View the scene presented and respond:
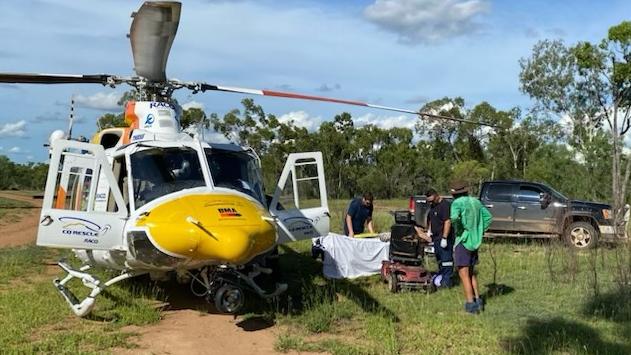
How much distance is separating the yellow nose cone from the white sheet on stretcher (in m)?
4.00

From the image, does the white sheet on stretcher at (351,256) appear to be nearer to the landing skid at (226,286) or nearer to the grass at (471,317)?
the grass at (471,317)

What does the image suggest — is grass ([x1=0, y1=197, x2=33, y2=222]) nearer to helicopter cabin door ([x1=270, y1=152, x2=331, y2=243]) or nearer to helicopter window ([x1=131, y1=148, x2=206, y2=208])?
helicopter window ([x1=131, y1=148, x2=206, y2=208])

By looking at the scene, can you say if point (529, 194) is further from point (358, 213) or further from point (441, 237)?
point (441, 237)

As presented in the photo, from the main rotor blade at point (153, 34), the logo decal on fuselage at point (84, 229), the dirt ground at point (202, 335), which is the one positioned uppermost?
the main rotor blade at point (153, 34)

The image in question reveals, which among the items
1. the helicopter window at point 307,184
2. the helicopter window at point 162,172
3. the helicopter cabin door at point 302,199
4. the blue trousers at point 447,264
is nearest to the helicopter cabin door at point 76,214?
the helicopter window at point 162,172

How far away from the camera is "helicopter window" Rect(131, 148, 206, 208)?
24.6ft

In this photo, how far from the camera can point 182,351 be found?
266 inches

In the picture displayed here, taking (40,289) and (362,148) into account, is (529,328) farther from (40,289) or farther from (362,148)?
(362,148)

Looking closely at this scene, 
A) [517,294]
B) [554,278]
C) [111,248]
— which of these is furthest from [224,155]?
[554,278]

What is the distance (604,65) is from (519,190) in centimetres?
1828

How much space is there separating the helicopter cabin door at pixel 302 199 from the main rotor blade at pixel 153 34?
6.78ft

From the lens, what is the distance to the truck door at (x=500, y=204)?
55.1 ft

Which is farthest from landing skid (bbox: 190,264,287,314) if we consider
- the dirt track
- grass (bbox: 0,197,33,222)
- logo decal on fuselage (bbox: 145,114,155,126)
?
grass (bbox: 0,197,33,222)

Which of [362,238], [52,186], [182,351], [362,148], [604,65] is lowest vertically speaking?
[182,351]
